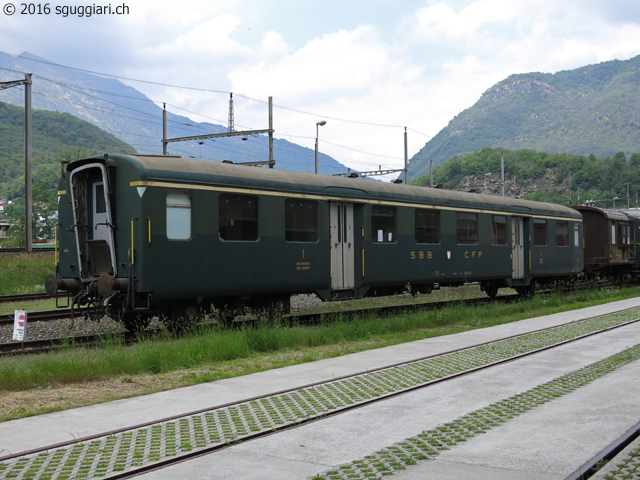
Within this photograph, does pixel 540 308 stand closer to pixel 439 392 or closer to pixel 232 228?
pixel 232 228

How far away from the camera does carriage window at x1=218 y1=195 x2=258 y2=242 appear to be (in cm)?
1246

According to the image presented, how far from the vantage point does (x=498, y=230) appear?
2084 cm

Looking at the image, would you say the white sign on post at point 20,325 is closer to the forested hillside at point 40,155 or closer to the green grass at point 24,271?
the green grass at point 24,271

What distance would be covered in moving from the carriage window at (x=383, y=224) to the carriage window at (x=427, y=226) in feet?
3.46

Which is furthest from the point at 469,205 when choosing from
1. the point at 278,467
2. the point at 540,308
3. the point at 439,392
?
the point at 278,467

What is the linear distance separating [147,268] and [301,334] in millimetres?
2957

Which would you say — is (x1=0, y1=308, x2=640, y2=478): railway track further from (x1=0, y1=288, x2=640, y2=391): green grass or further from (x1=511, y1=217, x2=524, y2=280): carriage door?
(x1=511, y1=217, x2=524, y2=280): carriage door

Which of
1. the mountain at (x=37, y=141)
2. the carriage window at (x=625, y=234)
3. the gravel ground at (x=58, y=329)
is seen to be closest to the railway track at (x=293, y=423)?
the gravel ground at (x=58, y=329)

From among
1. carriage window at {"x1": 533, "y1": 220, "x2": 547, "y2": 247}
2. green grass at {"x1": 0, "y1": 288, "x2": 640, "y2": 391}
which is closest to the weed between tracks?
green grass at {"x1": 0, "y1": 288, "x2": 640, "y2": 391}

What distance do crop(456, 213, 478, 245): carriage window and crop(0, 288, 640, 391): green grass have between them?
2.84m

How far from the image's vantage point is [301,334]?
39.4 feet

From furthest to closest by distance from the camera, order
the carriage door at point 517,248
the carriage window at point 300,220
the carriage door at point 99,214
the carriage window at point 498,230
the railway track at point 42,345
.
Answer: the carriage door at point 517,248 → the carriage window at point 498,230 → the carriage window at point 300,220 → the carriage door at point 99,214 → the railway track at point 42,345

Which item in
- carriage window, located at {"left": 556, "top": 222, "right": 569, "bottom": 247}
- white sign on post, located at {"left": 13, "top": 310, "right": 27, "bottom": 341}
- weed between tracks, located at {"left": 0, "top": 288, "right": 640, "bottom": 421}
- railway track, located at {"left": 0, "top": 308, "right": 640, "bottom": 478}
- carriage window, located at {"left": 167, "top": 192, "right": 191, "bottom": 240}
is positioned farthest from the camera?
carriage window, located at {"left": 556, "top": 222, "right": 569, "bottom": 247}

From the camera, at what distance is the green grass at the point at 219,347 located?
8.66 metres
